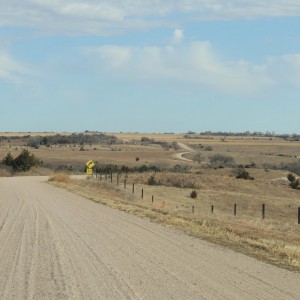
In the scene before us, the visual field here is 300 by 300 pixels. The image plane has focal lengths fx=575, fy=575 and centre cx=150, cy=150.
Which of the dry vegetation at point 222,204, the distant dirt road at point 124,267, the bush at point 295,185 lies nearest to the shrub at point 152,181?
the dry vegetation at point 222,204

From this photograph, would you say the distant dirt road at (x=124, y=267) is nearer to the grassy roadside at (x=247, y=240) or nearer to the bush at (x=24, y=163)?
the grassy roadside at (x=247, y=240)

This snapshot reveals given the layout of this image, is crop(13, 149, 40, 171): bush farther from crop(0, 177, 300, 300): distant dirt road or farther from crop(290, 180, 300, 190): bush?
crop(0, 177, 300, 300): distant dirt road

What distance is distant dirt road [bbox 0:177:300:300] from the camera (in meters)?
8.80

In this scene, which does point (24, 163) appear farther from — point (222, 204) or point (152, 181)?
point (222, 204)

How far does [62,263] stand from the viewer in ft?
37.1

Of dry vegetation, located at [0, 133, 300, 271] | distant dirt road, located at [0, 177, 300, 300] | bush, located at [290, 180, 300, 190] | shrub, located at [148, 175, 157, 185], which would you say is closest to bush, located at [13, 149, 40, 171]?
dry vegetation, located at [0, 133, 300, 271]

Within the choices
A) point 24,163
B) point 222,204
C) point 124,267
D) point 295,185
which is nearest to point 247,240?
point 124,267

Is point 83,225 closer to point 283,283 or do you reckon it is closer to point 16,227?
point 16,227

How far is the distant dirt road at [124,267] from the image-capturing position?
880 cm

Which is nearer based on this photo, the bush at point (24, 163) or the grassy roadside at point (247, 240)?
the grassy roadside at point (247, 240)

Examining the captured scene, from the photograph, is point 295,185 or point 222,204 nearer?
point 222,204

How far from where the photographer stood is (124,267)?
35.8ft

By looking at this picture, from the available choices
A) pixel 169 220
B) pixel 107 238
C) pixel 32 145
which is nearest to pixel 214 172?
pixel 169 220

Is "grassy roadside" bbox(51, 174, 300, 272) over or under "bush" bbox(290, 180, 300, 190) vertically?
over
